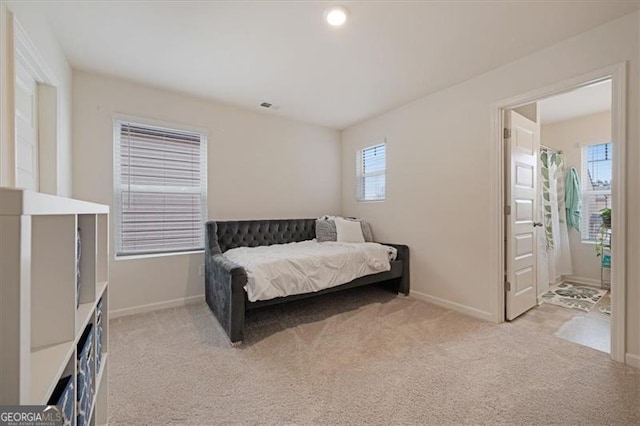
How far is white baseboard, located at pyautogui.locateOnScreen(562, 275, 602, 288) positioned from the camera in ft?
13.1

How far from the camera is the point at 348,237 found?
12.3 ft

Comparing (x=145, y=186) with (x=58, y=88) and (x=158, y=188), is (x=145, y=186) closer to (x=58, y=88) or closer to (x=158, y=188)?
(x=158, y=188)

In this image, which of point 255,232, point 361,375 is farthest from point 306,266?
point 255,232

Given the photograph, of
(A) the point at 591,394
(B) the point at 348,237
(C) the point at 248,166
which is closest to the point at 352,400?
(A) the point at 591,394

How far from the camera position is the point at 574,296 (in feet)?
11.5

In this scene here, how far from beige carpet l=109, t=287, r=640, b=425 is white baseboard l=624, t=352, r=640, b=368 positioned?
0.24 feet

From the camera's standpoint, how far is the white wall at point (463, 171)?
6.36 ft

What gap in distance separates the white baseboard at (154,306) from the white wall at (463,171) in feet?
8.52

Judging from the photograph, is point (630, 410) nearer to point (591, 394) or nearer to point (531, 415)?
point (591, 394)

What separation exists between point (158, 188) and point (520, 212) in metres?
3.97

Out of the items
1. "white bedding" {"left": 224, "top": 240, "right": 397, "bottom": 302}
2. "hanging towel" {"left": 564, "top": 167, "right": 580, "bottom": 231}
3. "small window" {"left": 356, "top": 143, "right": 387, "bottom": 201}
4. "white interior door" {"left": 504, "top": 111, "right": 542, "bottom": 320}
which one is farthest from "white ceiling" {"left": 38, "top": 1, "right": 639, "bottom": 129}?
"hanging towel" {"left": 564, "top": 167, "right": 580, "bottom": 231}

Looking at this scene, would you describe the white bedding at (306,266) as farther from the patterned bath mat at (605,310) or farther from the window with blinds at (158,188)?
the patterned bath mat at (605,310)

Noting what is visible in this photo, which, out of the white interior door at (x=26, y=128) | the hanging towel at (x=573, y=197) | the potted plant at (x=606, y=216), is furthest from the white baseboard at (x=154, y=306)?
the hanging towel at (x=573, y=197)

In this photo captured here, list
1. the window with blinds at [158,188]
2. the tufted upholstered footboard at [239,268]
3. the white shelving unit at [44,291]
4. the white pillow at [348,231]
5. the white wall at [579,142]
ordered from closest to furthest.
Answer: the white shelving unit at [44,291], the tufted upholstered footboard at [239,268], the window with blinds at [158,188], the white pillow at [348,231], the white wall at [579,142]
